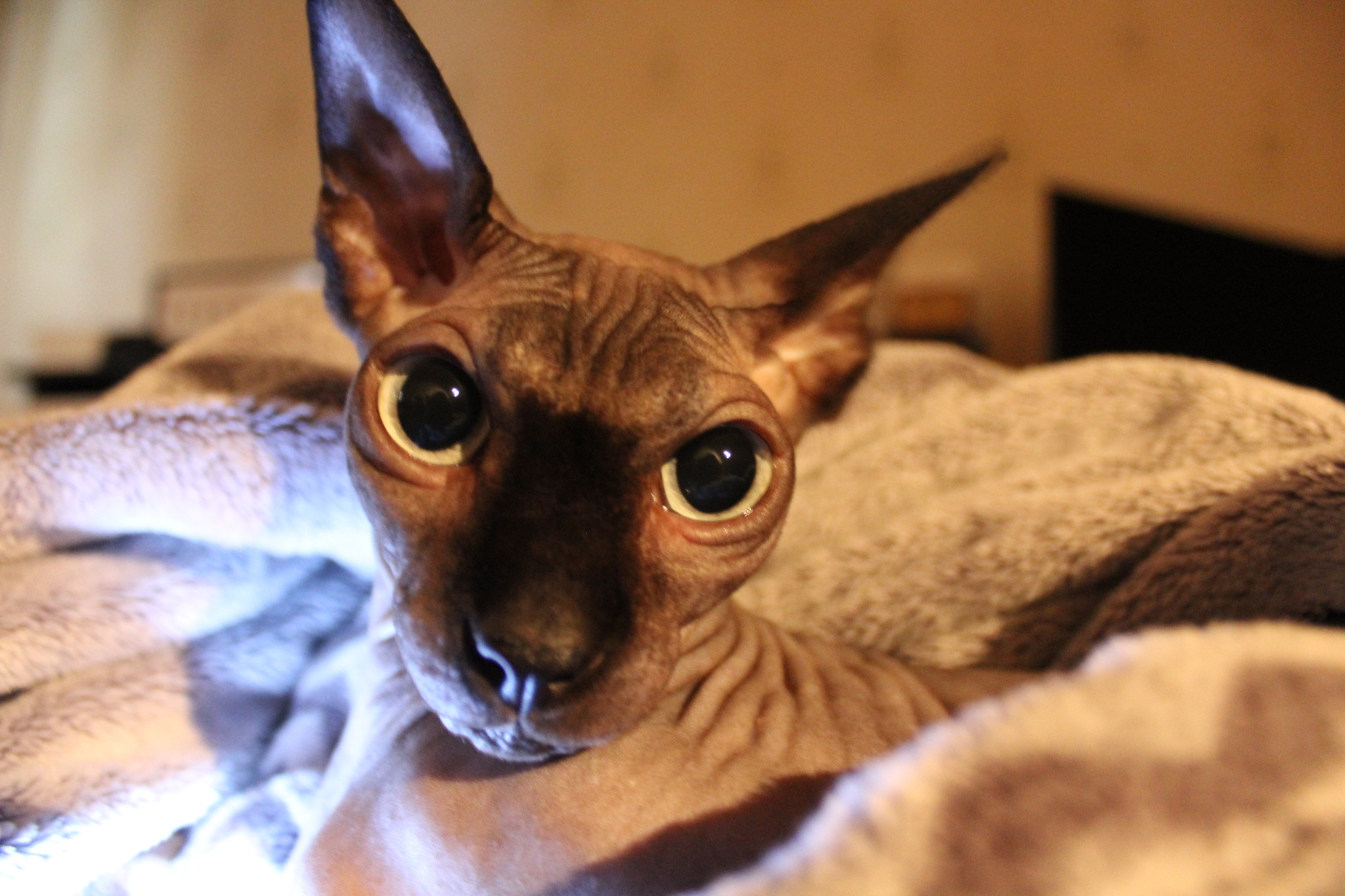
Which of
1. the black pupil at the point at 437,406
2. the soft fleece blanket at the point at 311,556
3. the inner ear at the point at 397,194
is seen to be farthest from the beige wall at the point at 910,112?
the black pupil at the point at 437,406

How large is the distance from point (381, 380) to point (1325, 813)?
0.43 meters

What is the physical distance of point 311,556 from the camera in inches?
29.6

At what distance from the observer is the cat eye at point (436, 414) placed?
442 millimetres

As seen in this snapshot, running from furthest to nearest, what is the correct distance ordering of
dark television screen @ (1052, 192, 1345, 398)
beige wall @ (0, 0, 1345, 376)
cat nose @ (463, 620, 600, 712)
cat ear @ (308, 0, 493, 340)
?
beige wall @ (0, 0, 1345, 376) → dark television screen @ (1052, 192, 1345, 398) → cat ear @ (308, 0, 493, 340) → cat nose @ (463, 620, 600, 712)

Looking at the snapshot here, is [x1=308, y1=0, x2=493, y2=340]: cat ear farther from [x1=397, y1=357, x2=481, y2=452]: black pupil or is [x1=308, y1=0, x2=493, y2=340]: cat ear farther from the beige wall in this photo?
the beige wall

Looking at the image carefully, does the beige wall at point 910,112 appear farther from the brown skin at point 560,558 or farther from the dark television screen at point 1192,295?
the brown skin at point 560,558

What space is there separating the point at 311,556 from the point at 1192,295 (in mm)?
2072

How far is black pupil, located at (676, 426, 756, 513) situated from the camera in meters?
0.46

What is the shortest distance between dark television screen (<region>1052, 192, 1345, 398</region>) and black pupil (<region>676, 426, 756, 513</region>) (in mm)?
1711

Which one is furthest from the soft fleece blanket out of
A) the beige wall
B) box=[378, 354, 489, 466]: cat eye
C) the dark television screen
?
the beige wall

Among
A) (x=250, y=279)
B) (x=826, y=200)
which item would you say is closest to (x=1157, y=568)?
(x=826, y=200)

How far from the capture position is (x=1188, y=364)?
0.75 metres

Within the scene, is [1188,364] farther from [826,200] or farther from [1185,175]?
[1185,175]

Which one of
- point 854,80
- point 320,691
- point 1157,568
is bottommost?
point 320,691
